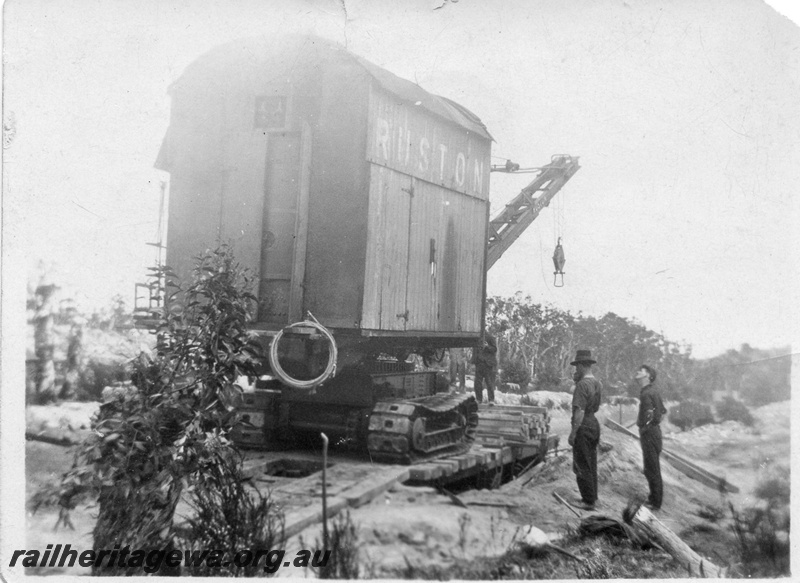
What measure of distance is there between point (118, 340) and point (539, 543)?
503 centimetres

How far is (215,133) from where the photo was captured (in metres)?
7.48

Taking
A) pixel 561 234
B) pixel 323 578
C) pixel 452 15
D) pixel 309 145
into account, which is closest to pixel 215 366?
pixel 323 578

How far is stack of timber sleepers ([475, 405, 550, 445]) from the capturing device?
31.8 feet

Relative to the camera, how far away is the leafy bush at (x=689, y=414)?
24.8 ft

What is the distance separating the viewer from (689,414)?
779cm

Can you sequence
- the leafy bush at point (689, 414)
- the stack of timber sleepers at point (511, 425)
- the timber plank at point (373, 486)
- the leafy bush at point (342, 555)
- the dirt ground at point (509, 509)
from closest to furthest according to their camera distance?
the leafy bush at point (342, 555) < the dirt ground at point (509, 509) < the timber plank at point (373, 486) < the leafy bush at point (689, 414) < the stack of timber sleepers at point (511, 425)

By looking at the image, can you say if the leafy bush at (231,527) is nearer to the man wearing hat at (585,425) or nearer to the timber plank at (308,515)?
the timber plank at (308,515)

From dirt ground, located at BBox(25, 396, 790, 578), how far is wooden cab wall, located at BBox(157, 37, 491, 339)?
2.22m

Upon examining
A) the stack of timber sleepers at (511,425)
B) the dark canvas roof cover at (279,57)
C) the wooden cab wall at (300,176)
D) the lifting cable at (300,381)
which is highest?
the dark canvas roof cover at (279,57)

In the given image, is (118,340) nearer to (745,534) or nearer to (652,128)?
(652,128)

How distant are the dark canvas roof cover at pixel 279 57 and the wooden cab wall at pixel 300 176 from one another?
0.01 meters

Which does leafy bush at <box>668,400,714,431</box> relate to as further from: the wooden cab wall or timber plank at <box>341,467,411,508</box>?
the wooden cab wall

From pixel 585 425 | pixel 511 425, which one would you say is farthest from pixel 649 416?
pixel 511 425

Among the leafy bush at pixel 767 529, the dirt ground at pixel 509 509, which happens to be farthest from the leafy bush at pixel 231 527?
the leafy bush at pixel 767 529
